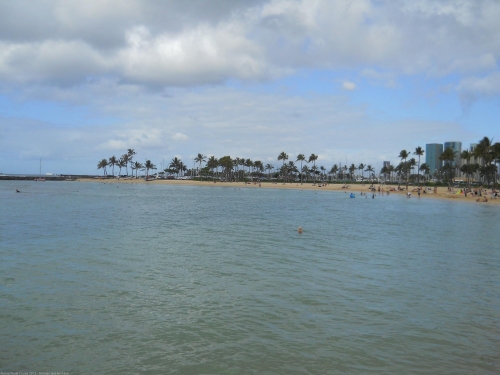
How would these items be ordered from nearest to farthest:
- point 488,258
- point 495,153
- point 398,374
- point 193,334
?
point 398,374
point 193,334
point 488,258
point 495,153

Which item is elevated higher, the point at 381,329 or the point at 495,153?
the point at 495,153

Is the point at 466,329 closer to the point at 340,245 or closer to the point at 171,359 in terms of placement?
the point at 171,359

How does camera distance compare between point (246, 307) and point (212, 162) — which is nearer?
point (246, 307)

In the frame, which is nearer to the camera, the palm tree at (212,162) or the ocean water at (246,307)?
the ocean water at (246,307)

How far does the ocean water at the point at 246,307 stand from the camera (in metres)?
7.97

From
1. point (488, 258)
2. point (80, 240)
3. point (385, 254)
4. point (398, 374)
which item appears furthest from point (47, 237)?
point (488, 258)

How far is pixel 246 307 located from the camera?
11164 millimetres

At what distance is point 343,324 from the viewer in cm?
991

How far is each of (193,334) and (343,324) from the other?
393 centimetres

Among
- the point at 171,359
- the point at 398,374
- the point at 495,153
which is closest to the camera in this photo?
the point at 398,374

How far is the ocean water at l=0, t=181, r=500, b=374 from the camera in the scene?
7.97 metres

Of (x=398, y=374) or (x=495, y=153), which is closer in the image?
(x=398, y=374)

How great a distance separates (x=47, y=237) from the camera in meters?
23.7

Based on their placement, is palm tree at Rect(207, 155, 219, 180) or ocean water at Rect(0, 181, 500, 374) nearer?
ocean water at Rect(0, 181, 500, 374)
